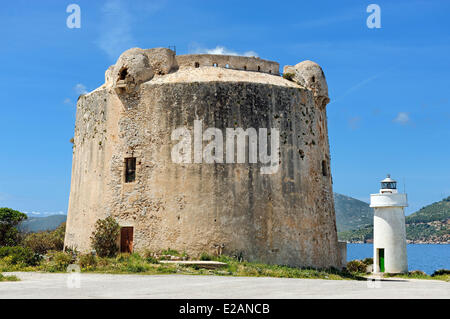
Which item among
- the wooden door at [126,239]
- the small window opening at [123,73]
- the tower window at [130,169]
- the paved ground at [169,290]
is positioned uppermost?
the small window opening at [123,73]

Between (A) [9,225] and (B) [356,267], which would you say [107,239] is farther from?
(B) [356,267]

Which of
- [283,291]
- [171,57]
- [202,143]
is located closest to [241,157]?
[202,143]

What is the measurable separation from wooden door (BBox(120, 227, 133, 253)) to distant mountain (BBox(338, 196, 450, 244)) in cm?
14231

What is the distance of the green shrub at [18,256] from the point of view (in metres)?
17.8

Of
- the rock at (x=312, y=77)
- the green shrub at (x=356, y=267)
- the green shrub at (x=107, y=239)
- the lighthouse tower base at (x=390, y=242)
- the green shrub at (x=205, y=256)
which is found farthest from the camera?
the lighthouse tower base at (x=390, y=242)

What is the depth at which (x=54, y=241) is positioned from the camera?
27469mm

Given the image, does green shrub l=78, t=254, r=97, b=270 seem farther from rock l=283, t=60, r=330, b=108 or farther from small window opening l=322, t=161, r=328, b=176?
rock l=283, t=60, r=330, b=108

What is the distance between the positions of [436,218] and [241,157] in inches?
6216

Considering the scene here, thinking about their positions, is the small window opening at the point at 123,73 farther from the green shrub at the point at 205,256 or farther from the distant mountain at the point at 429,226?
the distant mountain at the point at 429,226

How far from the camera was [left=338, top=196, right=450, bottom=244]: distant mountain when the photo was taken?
14988 centimetres

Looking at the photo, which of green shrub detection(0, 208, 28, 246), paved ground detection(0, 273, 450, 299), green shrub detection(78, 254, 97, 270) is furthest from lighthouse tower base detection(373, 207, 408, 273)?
green shrub detection(0, 208, 28, 246)

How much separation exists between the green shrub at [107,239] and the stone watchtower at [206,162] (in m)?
0.46

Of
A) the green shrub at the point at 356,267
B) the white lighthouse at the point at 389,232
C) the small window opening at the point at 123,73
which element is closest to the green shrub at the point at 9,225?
the small window opening at the point at 123,73
